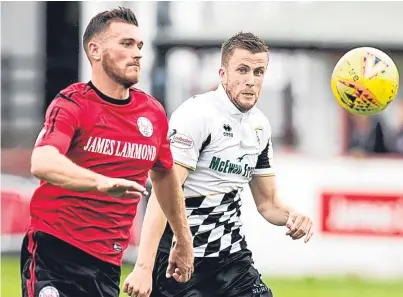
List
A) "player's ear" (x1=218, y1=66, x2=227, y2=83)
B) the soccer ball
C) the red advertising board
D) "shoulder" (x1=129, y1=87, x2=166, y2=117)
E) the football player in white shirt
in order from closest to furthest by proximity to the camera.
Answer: "shoulder" (x1=129, y1=87, x2=166, y2=117)
the football player in white shirt
"player's ear" (x1=218, y1=66, x2=227, y2=83)
the soccer ball
the red advertising board

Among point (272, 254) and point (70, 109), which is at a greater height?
point (70, 109)

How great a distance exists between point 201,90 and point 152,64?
571 centimetres

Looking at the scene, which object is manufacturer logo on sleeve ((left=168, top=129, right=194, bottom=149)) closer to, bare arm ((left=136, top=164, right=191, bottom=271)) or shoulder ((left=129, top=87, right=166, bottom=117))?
bare arm ((left=136, top=164, right=191, bottom=271))

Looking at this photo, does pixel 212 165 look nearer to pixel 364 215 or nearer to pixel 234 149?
pixel 234 149

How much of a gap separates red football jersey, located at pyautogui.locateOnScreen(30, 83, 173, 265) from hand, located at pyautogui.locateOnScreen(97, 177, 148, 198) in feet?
2.18

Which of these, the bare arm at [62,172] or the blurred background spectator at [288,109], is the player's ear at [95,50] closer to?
the bare arm at [62,172]

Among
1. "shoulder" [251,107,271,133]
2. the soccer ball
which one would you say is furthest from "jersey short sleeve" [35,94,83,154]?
the soccer ball

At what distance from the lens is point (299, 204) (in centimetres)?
1609

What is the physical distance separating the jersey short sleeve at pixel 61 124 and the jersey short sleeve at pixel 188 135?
1.07 m

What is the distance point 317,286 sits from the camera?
49.1ft

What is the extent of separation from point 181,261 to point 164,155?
2.13ft

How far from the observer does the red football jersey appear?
646cm

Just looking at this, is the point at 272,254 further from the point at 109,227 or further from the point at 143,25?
the point at 109,227

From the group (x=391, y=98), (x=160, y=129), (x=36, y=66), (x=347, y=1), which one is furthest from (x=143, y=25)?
(x=160, y=129)
